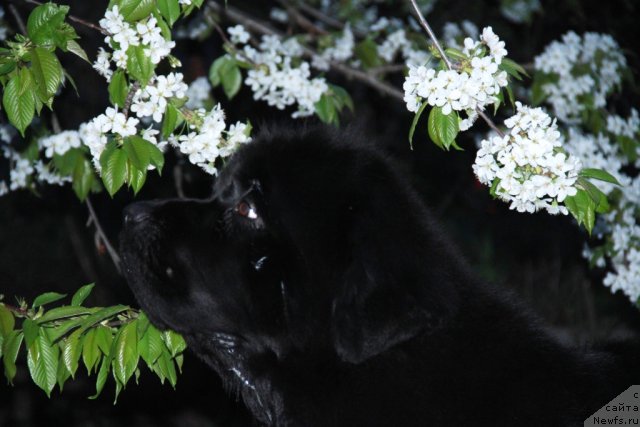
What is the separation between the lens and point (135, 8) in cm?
272

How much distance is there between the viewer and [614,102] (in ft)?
18.1

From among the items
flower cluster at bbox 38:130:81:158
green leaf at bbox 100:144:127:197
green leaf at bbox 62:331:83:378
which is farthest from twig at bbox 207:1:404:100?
green leaf at bbox 62:331:83:378

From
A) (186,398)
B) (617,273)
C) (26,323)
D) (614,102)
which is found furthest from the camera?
(186,398)

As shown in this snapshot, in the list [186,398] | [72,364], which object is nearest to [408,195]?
[72,364]

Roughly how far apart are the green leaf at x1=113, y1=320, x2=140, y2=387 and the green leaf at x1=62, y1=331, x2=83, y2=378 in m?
0.13

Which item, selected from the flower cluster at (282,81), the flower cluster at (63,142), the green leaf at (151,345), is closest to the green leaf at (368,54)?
the flower cluster at (282,81)

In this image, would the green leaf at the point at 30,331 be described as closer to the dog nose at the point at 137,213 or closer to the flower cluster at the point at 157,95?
the dog nose at the point at 137,213

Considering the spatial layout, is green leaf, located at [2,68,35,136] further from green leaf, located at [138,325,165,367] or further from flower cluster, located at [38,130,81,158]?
flower cluster, located at [38,130,81,158]

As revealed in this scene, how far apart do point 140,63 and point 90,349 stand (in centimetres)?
92

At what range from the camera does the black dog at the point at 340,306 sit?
8.98 ft

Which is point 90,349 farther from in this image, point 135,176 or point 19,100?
point 19,100

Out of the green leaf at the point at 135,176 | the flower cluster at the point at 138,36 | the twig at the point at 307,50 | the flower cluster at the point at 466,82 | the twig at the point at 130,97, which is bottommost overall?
the twig at the point at 307,50

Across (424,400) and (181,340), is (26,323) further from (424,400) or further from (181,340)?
(424,400)

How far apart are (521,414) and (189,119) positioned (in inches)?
57.7
